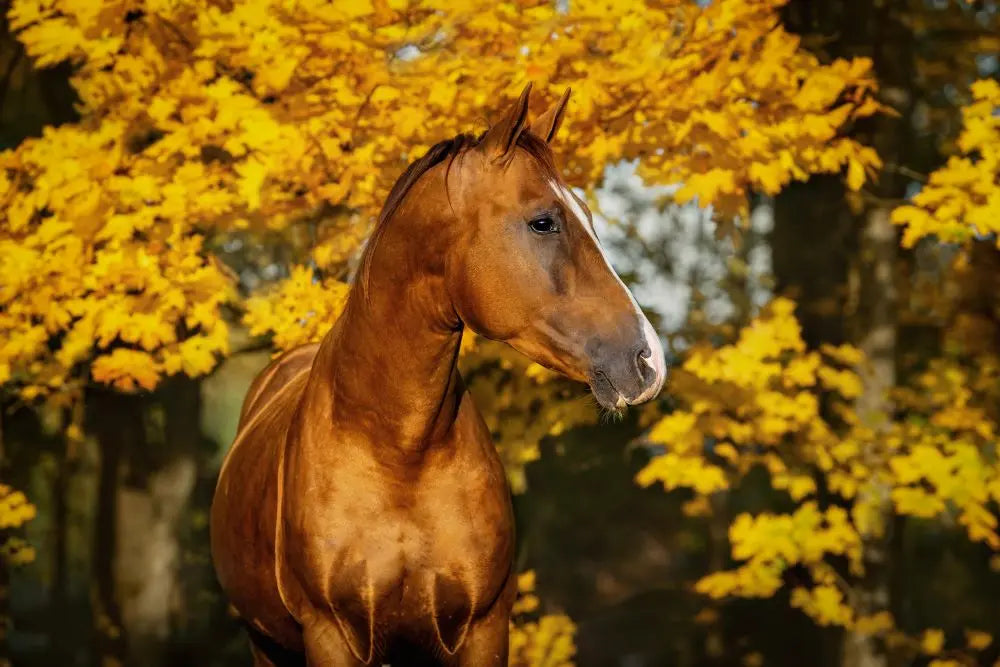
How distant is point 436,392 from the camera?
2432 mm

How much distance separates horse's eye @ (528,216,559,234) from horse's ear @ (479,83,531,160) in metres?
0.17

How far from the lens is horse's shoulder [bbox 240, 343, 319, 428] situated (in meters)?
3.63

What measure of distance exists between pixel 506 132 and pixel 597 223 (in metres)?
2.70

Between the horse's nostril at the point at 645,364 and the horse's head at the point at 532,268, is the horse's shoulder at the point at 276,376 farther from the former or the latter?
the horse's nostril at the point at 645,364

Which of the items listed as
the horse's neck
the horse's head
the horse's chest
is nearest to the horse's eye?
the horse's head

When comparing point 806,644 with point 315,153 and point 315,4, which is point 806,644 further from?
point 315,4

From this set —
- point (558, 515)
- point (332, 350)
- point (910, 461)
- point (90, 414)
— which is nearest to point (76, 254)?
point (90, 414)

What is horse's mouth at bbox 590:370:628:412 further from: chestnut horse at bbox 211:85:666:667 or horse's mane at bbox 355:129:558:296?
horse's mane at bbox 355:129:558:296

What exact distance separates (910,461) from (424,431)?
322cm

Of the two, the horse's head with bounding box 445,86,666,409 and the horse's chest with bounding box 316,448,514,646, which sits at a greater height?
the horse's head with bounding box 445,86,666,409

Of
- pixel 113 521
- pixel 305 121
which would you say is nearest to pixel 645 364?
pixel 305 121

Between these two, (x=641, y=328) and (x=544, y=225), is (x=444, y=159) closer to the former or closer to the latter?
(x=544, y=225)

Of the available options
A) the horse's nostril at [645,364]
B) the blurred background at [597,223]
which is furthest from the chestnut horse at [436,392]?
the blurred background at [597,223]

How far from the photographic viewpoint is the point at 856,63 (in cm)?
469
